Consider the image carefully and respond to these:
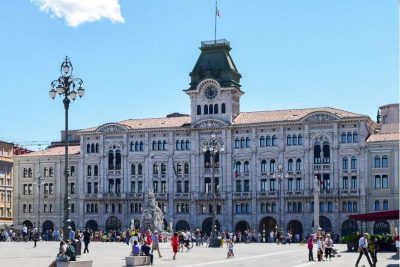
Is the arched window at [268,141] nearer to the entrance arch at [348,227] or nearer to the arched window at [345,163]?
the arched window at [345,163]

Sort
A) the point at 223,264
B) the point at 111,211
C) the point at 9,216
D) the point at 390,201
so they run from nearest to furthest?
1. the point at 223,264
2. the point at 390,201
3. the point at 111,211
4. the point at 9,216

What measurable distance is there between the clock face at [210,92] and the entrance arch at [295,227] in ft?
59.3

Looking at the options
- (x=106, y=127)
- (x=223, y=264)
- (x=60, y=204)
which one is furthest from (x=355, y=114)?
(x=223, y=264)

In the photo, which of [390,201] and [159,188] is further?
[159,188]

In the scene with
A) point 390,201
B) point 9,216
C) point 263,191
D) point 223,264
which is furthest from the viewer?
point 9,216

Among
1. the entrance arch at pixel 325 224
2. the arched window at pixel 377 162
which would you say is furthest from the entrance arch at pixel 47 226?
the arched window at pixel 377 162

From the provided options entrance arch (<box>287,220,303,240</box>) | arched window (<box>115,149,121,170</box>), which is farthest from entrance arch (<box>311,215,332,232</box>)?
arched window (<box>115,149,121,170</box>)

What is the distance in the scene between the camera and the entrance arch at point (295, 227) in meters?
91.2

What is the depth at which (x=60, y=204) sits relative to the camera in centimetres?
10406

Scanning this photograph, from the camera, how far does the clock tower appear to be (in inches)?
3799

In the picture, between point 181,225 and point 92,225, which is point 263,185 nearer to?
point 181,225

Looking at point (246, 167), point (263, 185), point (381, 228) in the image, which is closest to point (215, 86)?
point (246, 167)

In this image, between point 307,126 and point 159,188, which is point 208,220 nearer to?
point 159,188

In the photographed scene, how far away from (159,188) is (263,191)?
1340 cm
